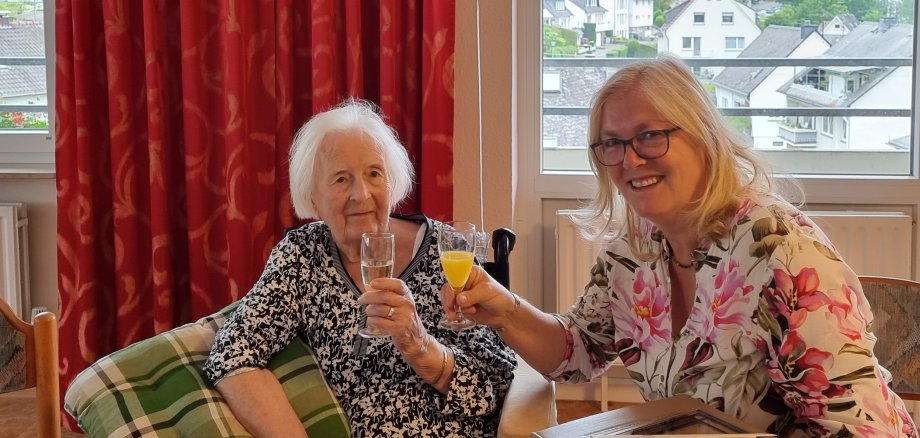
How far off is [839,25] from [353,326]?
7.80ft

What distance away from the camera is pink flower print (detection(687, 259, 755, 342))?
1.63 metres

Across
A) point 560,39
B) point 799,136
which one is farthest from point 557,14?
point 799,136

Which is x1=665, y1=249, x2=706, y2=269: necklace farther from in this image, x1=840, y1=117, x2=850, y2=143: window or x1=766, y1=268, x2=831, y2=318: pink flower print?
x1=840, y1=117, x2=850, y2=143: window

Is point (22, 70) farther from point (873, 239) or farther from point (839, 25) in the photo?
point (873, 239)

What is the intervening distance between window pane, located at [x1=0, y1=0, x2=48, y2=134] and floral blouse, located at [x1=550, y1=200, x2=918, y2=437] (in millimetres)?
2803

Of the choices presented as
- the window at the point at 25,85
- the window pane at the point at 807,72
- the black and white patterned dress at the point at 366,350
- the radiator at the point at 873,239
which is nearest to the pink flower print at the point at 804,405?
the black and white patterned dress at the point at 366,350

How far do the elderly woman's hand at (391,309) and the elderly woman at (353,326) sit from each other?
0.25ft

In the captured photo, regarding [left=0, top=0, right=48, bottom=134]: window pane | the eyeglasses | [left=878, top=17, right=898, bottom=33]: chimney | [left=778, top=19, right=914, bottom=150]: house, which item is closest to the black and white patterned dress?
the eyeglasses

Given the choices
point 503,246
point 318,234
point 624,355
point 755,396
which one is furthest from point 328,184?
point 755,396

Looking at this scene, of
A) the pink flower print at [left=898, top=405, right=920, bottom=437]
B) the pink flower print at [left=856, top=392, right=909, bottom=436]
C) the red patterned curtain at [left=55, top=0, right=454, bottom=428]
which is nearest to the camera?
the pink flower print at [left=856, top=392, right=909, bottom=436]

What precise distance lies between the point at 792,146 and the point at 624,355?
81.0 inches

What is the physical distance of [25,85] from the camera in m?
3.86

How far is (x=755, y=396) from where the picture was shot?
165 centimetres

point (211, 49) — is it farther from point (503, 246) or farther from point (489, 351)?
point (489, 351)
